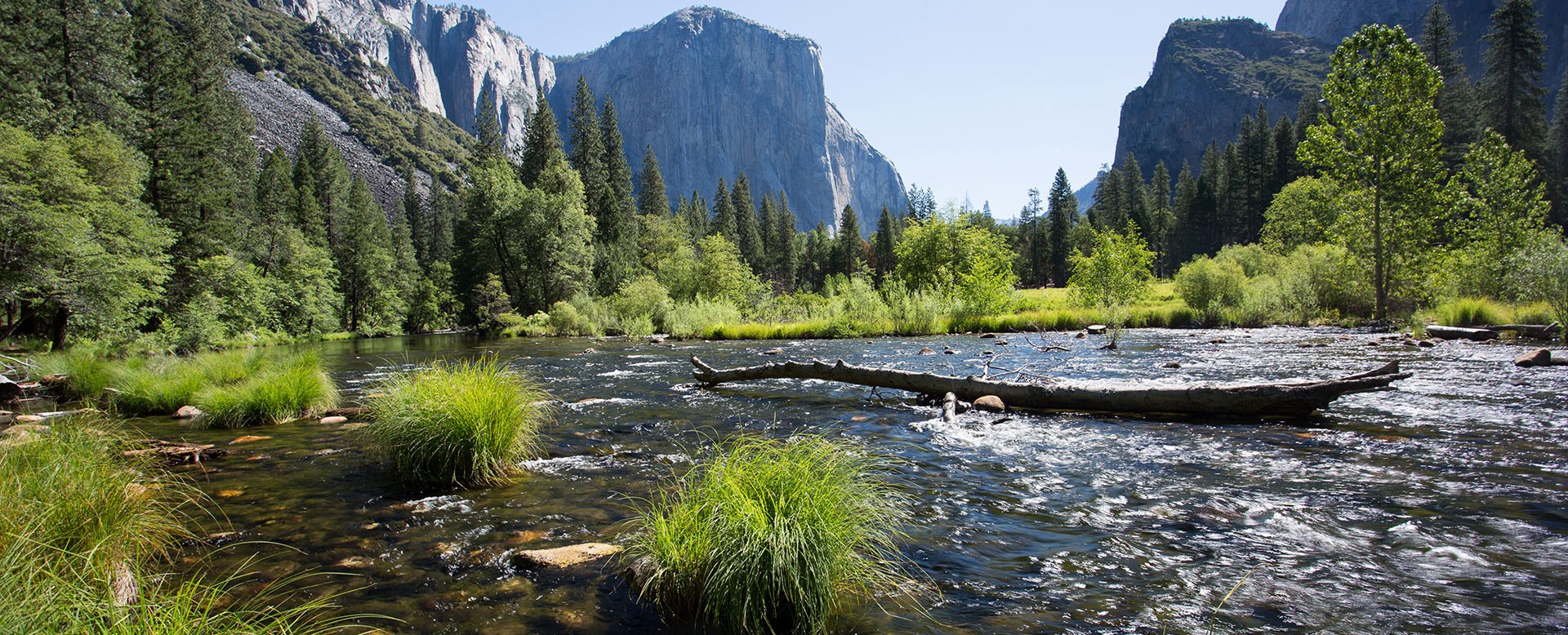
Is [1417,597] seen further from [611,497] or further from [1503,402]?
[1503,402]

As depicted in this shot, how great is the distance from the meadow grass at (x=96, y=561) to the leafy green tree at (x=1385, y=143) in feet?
87.0

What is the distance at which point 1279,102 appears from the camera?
148000mm

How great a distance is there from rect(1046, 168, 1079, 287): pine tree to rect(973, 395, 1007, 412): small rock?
3007 inches

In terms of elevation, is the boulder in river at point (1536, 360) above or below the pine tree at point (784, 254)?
below

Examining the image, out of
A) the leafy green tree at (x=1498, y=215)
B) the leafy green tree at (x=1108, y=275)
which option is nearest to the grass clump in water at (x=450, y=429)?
the leafy green tree at (x=1498, y=215)

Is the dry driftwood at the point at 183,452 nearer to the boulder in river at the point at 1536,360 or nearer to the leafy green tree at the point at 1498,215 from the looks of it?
the boulder in river at the point at 1536,360

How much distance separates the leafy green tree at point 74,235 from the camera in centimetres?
Result: 1556

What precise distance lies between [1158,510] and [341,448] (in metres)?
7.96

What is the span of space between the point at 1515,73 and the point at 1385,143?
41.1m

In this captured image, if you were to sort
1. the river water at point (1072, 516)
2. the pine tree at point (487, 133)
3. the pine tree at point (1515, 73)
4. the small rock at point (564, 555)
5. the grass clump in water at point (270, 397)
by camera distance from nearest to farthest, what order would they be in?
Answer: the river water at point (1072, 516) < the small rock at point (564, 555) < the grass clump in water at point (270, 397) < the pine tree at point (1515, 73) < the pine tree at point (487, 133)

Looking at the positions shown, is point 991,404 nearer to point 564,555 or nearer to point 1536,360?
point 564,555

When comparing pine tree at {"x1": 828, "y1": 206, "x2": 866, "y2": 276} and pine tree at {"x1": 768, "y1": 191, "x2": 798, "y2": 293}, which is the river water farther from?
pine tree at {"x1": 828, "y1": 206, "x2": 866, "y2": 276}

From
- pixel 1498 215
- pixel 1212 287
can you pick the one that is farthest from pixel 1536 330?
pixel 1212 287

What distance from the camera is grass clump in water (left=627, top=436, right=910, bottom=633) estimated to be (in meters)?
2.85
